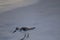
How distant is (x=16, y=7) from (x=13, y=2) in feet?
0.26

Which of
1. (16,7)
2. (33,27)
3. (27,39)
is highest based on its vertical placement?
(16,7)

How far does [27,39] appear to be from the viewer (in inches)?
47.3

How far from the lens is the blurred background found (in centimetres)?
121

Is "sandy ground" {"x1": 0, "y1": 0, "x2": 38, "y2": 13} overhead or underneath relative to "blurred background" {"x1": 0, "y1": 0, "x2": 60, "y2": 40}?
overhead

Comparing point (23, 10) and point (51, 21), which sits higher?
point (23, 10)

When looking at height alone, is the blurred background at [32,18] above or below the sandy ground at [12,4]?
below

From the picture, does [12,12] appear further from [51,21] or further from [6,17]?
[51,21]

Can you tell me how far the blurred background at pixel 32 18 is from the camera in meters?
1.21

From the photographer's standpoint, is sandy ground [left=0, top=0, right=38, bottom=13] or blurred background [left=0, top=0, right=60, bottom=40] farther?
sandy ground [left=0, top=0, right=38, bottom=13]

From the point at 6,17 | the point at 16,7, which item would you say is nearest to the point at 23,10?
the point at 16,7

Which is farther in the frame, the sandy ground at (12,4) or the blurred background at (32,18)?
the sandy ground at (12,4)

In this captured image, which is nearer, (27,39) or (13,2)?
(27,39)

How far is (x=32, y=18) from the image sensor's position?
1308 mm

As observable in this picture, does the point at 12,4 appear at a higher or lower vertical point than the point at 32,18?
higher
